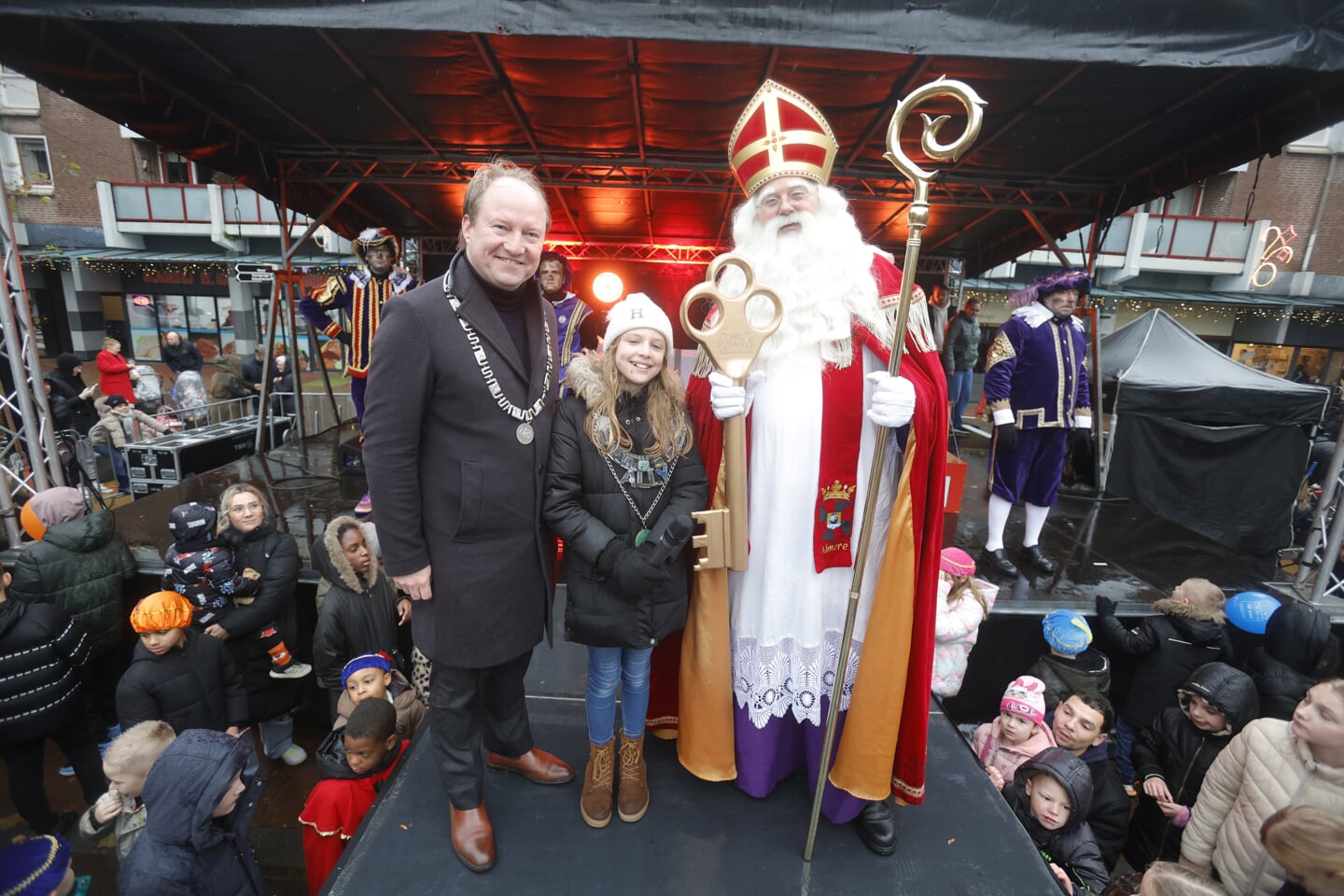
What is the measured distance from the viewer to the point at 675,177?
312 inches

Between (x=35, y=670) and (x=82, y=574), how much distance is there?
2.35ft

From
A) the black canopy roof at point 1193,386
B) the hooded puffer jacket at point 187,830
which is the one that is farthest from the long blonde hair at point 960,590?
the black canopy roof at point 1193,386

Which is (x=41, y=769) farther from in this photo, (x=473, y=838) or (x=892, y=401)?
(x=892, y=401)

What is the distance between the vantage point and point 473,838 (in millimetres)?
1969

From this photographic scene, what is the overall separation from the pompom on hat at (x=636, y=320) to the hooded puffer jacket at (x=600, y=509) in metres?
0.14

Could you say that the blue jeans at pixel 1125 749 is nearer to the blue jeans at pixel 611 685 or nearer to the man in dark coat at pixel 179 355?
the blue jeans at pixel 611 685

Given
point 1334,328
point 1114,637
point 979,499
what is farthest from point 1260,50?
point 1334,328

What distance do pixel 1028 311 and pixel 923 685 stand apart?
3.23 metres

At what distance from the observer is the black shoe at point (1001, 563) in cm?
440

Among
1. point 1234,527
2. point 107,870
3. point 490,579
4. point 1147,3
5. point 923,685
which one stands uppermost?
point 1147,3

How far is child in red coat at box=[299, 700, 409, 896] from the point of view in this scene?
2373mm

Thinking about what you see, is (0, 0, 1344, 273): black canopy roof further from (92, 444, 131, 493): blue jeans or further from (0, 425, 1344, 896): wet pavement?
(92, 444, 131, 493): blue jeans

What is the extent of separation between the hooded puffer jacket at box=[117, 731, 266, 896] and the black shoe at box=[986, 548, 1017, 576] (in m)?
4.51

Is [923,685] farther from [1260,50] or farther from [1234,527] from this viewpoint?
[1234,527]
